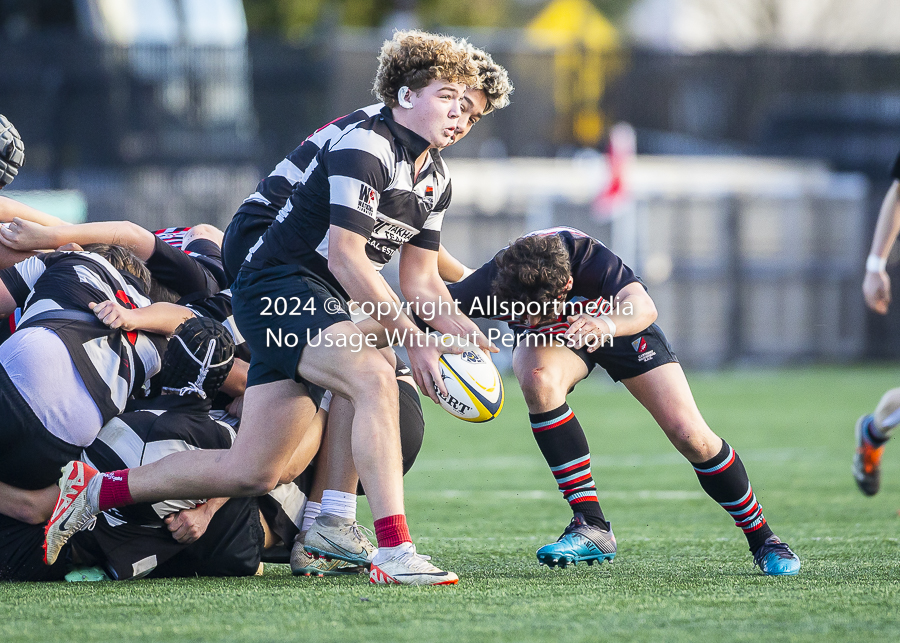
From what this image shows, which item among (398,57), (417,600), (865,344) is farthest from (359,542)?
(865,344)

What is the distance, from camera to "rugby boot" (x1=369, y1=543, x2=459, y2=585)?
408 centimetres

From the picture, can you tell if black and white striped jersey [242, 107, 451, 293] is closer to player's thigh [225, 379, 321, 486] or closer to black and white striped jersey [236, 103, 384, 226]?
black and white striped jersey [236, 103, 384, 226]

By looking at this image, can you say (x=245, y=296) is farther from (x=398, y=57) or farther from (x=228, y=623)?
(x=228, y=623)

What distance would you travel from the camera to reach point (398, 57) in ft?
14.2

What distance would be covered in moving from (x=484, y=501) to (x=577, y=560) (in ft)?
7.08

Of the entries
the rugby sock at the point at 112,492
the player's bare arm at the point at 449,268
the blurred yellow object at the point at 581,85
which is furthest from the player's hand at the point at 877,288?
the blurred yellow object at the point at 581,85

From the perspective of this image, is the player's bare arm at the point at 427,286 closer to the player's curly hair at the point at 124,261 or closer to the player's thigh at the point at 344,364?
the player's thigh at the point at 344,364

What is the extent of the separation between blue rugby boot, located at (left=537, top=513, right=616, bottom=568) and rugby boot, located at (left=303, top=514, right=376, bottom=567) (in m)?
0.71

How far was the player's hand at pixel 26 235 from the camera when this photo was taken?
18.1 ft

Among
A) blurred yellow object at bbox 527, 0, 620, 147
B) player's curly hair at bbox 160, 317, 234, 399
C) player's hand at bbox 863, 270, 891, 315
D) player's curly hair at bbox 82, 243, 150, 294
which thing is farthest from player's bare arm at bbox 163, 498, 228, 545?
blurred yellow object at bbox 527, 0, 620, 147

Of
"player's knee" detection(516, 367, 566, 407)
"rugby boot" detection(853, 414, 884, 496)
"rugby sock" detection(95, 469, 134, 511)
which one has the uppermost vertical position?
"player's knee" detection(516, 367, 566, 407)

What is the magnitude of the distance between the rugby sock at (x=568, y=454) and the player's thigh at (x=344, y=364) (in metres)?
1.01

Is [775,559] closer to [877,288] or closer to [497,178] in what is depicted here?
[877,288]

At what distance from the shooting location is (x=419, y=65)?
169 inches
